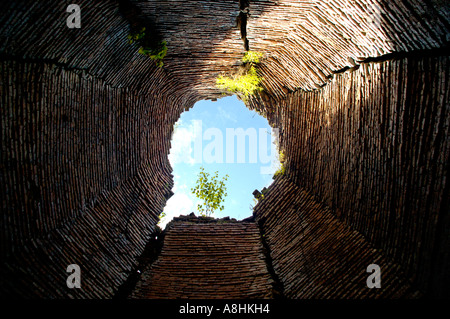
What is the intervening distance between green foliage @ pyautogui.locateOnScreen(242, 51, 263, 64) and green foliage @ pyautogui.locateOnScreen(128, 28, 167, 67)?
1725mm

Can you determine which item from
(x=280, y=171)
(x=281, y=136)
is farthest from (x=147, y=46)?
(x=280, y=171)

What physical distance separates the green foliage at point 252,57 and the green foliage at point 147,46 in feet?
5.66

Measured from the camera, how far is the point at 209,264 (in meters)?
6.12

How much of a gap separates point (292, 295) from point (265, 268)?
2.84 feet

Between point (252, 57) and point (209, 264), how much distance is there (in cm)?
460

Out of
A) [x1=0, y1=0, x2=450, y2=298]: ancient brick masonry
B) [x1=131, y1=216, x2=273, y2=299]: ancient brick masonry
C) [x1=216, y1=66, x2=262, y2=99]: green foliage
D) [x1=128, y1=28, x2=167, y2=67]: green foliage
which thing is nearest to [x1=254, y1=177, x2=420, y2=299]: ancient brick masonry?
[x1=0, y1=0, x2=450, y2=298]: ancient brick masonry

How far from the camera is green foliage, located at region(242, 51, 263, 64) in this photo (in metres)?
6.10

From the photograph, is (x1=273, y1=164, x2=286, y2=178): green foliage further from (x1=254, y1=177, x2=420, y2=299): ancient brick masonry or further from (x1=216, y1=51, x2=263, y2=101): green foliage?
(x1=216, y1=51, x2=263, y2=101): green foliage

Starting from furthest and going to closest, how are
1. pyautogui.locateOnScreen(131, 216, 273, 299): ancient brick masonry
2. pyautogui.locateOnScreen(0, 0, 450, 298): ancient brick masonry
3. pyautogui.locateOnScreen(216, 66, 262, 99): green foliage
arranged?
pyautogui.locateOnScreen(216, 66, 262, 99): green foliage
pyautogui.locateOnScreen(131, 216, 273, 299): ancient brick masonry
pyautogui.locateOnScreen(0, 0, 450, 298): ancient brick masonry

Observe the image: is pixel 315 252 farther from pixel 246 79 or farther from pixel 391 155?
pixel 246 79

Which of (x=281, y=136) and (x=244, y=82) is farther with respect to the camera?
(x=281, y=136)
